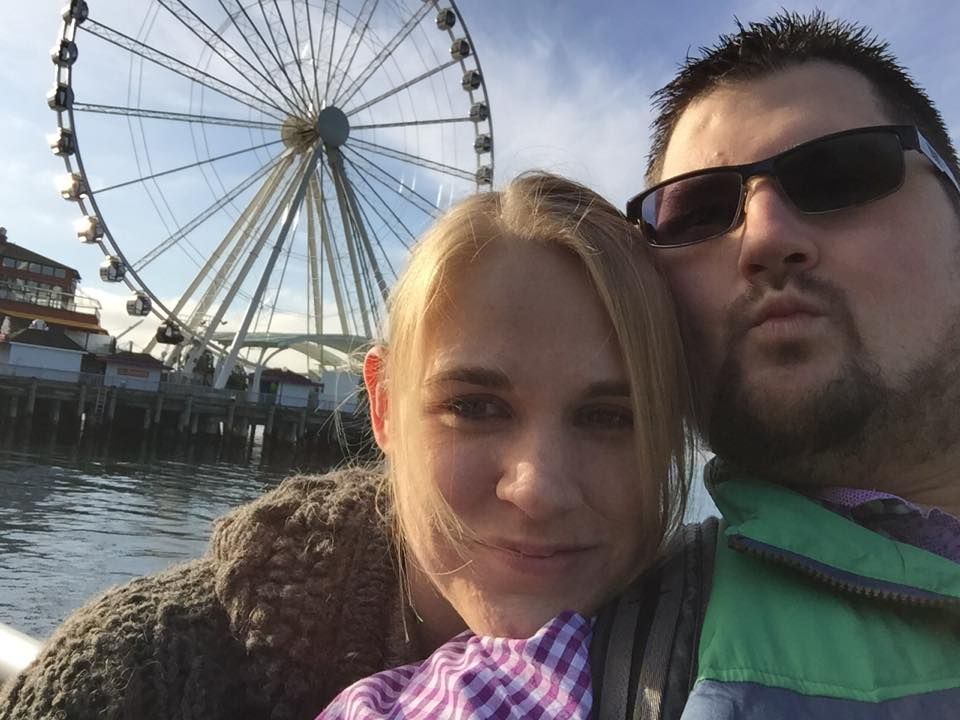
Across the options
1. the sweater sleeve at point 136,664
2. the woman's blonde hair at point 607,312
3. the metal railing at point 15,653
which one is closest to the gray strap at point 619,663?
the woman's blonde hair at point 607,312

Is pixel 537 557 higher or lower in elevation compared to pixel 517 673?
higher

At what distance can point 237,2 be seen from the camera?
70.1ft

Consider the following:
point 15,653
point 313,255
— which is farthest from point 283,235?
point 15,653

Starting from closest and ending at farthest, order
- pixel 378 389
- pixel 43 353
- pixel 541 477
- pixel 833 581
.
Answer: pixel 833 581 < pixel 541 477 < pixel 378 389 < pixel 43 353

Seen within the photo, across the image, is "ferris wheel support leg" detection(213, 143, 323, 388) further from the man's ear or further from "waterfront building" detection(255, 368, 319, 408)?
the man's ear

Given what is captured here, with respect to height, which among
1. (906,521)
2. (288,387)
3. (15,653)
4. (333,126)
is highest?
(333,126)

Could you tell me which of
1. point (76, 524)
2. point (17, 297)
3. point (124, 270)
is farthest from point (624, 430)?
point (17, 297)

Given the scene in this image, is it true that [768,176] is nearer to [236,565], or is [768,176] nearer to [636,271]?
[636,271]

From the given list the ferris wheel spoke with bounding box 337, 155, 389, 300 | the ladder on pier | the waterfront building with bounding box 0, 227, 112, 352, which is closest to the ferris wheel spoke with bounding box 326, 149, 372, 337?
the ferris wheel spoke with bounding box 337, 155, 389, 300

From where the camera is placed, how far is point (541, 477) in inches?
43.9

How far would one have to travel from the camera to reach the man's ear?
1.47 meters

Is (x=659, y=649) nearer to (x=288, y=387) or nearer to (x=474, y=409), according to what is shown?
(x=474, y=409)

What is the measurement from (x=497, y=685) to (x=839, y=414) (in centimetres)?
68

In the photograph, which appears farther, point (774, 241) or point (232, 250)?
point (232, 250)
